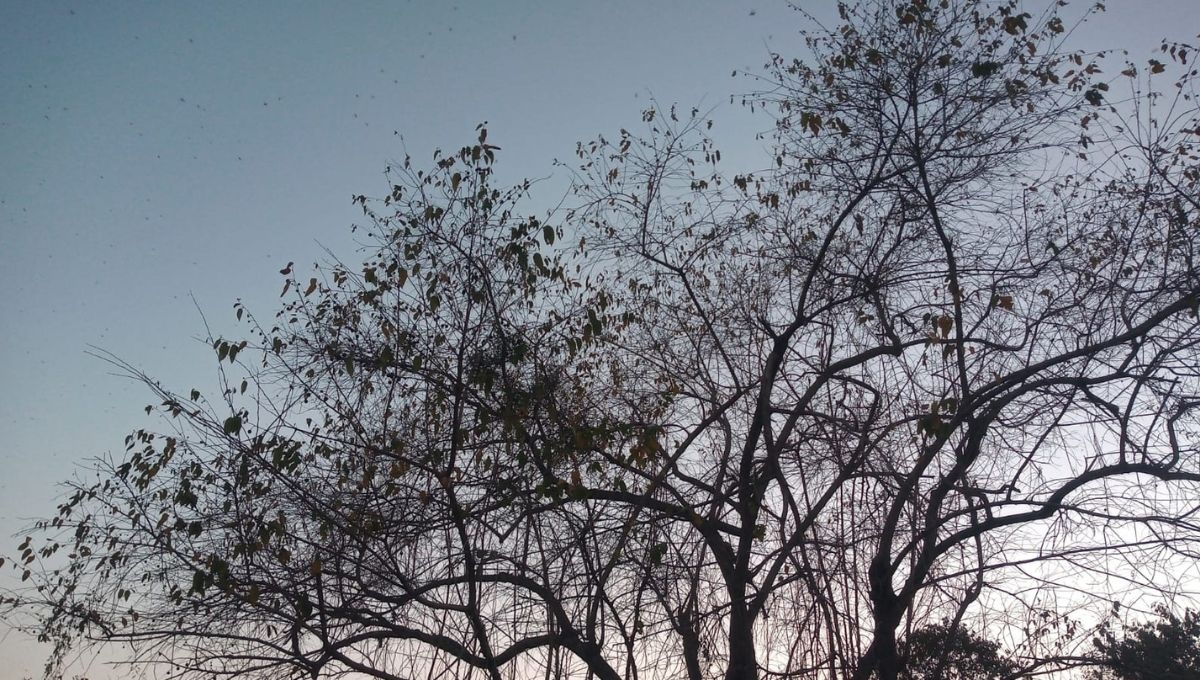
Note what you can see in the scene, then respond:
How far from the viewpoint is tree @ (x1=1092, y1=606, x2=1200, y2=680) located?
705cm

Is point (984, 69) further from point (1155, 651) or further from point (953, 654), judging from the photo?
point (1155, 651)

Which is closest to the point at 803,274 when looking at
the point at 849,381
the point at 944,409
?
the point at 849,381

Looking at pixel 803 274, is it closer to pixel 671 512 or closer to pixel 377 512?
pixel 671 512

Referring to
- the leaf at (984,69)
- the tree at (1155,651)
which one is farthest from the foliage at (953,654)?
the leaf at (984,69)

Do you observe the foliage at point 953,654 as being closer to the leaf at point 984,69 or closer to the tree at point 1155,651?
the tree at point 1155,651

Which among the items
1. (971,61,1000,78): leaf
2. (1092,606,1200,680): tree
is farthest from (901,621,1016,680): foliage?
(971,61,1000,78): leaf

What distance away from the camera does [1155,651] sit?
966 cm

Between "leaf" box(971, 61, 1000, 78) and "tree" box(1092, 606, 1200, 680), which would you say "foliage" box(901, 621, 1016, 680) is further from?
"leaf" box(971, 61, 1000, 78)

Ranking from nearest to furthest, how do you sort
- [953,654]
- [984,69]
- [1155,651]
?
[984,69]
[953,654]
[1155,651]

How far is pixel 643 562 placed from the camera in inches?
264

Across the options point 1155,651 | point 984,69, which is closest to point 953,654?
point 1155,651

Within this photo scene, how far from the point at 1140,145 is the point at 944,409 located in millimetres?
2743

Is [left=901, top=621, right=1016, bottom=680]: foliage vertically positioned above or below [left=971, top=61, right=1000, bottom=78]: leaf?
below

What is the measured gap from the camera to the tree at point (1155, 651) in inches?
278
